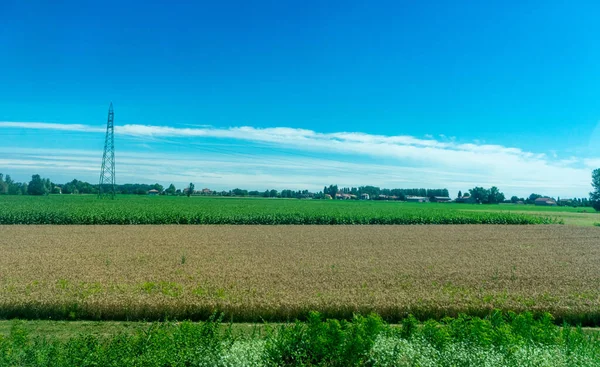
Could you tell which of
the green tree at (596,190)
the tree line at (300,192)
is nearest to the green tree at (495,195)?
the tree line at (300,192)

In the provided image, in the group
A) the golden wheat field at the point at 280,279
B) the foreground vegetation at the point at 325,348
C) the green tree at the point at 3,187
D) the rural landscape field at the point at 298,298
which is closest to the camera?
the foreground vegetation at the point at 325,348

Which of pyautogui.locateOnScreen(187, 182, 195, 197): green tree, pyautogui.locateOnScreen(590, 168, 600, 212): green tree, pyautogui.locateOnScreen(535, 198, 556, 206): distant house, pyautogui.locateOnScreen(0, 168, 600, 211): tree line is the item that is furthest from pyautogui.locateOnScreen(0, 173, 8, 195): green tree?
pyautogui.locateOnScreen(535, 198, 556, 206): distant house

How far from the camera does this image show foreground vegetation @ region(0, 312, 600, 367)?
21.8 ft

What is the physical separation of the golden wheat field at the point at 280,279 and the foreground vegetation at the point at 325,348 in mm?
2880

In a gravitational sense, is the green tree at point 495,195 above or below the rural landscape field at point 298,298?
above

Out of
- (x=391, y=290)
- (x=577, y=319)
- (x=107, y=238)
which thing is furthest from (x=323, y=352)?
(x=107, y=238)

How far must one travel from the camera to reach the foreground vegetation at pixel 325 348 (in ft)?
21.8

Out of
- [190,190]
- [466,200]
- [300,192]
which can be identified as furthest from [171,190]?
[466,200]

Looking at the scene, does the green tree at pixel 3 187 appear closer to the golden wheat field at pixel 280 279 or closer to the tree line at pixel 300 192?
the tree line at pixel 300 192

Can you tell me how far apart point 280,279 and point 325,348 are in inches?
263

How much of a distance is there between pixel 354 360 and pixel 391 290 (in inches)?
229

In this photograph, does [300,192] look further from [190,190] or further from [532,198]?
[532,198]

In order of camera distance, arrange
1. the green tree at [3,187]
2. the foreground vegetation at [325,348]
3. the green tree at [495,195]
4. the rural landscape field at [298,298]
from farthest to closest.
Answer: the green tree at [495,195] < the green tree at [3,187] < the rural landscape field at [298,298] < the foreground vegetation at [325,348]

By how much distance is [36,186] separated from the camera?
88125 mm
